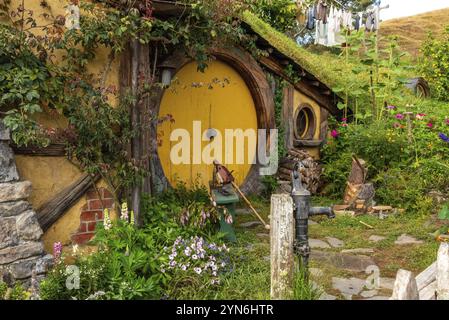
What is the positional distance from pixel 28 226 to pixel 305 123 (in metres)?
6.60

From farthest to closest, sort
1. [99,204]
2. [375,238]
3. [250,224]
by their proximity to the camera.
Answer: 1. [250,224]
2. [375,238]
3. [99,204]

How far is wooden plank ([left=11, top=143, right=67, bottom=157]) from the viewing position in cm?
398

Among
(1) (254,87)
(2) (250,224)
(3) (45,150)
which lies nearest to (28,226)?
(3) (45,150)

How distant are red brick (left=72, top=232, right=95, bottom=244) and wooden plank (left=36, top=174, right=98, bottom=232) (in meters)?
0.28

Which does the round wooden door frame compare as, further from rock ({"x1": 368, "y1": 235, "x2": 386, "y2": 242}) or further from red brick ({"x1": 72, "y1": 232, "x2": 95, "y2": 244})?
red brick ({"x1": 72, "y1": 232, "x2": 95, "y2": 244})

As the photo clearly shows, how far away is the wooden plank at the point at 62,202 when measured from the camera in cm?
414

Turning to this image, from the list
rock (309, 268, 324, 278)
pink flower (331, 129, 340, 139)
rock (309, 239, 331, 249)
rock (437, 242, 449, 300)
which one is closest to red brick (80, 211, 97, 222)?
rock (309, 268, 324, 278)

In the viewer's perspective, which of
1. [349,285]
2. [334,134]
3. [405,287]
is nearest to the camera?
[405,287]

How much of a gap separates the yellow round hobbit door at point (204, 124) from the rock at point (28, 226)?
2.61m

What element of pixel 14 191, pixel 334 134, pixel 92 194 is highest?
pixel 334 134

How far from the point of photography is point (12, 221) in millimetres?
3680

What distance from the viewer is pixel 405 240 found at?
18.6 feet

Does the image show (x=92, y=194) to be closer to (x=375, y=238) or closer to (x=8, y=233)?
(x=8, y=233)

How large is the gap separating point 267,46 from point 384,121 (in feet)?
9.26
